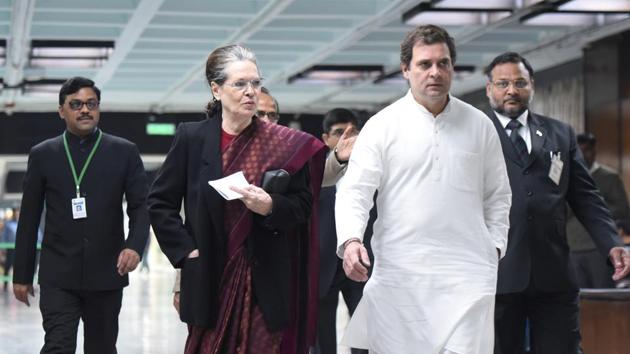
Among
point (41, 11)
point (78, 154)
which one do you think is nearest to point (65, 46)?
point (41, 11)

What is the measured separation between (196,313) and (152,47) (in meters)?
12.3

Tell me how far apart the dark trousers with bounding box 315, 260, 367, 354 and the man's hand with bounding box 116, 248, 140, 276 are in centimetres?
144

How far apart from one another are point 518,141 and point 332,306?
6.66 feet

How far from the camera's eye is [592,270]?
8.80 meters

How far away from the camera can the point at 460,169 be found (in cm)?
405

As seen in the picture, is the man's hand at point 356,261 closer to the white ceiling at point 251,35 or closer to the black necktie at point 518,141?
the black necktie at point 518,141

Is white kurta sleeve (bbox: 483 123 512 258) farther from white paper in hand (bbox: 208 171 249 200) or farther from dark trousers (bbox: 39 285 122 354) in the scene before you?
dark trousers (bbox: 39 285 122 354)

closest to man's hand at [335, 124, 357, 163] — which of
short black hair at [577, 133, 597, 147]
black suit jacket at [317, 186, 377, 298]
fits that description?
black suit jacket at [317, 186, 377, 298]

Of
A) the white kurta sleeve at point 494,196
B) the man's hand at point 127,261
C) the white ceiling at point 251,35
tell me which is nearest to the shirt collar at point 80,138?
the man's hand at point 127,261

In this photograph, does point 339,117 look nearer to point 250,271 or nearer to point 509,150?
point 509,150

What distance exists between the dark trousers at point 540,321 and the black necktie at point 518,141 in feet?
1.79

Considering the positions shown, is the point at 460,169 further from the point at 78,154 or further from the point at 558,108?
the point at 558,108

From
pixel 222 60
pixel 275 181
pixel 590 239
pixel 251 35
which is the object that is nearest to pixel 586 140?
pixel 590 239

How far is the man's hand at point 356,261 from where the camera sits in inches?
148
